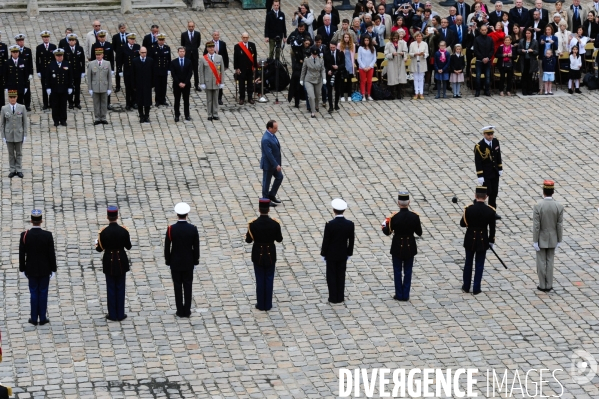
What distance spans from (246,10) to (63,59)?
32.3 feet

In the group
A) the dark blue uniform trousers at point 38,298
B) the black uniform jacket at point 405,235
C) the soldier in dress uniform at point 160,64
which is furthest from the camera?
the soldier in dress uniform at point 160,64

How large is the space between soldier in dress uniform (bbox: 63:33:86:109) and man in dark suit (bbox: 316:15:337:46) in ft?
17.2

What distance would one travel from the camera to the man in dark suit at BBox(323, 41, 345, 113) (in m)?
26.7

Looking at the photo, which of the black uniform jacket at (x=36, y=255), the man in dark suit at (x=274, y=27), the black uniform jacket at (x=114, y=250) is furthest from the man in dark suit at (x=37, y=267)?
the man in dark suit at (x=274, y=27)

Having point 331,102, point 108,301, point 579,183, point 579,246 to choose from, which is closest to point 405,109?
point 331,102

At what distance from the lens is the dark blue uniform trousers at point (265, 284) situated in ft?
57.3

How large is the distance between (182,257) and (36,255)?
1885 mm

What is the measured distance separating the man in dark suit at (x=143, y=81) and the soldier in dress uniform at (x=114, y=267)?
890cm

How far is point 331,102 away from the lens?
26.7 meters

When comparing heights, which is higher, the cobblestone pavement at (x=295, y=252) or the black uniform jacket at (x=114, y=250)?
the black uniform jacket at (x=114, y=250)

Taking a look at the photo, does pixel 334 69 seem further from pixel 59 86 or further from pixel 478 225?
pixel 478 225

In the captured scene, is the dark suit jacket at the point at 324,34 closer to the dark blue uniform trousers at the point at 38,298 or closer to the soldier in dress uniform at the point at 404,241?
the soldier in dress uniform at the point at 404,241

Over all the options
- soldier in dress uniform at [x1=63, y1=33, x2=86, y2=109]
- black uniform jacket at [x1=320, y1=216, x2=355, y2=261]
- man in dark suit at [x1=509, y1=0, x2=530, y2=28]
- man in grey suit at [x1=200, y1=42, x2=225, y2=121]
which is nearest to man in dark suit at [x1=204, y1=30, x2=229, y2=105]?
man in grey suit at [x1=200, y1=42, x2=225, y2=121]

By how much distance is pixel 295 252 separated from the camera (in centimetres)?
1967
